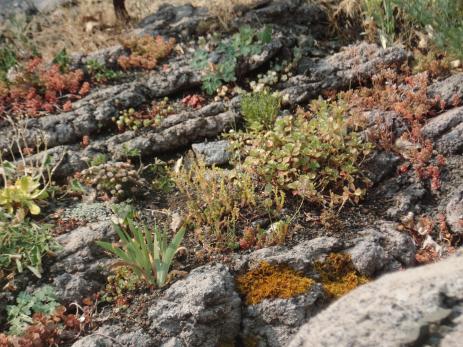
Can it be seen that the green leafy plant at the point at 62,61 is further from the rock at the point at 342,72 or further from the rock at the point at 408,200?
the rock at the point at 408,200

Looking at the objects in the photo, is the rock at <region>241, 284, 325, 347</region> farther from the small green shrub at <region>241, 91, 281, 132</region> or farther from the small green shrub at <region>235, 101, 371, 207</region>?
the small green shrub at <region>241, 91, 281, 132</region>

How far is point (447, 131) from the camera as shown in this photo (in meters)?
6.35

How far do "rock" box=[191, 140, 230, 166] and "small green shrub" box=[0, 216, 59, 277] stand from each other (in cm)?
225

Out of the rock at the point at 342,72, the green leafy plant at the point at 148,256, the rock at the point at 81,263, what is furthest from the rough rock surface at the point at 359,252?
the rock at the point at 342,72

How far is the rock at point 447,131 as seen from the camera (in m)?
6.21

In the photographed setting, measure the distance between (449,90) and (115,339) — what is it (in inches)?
216

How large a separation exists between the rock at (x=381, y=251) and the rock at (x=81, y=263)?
102 inches

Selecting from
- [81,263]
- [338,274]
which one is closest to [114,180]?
[81,263]

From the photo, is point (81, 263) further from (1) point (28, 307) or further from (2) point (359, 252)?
(2) point (359, 252)

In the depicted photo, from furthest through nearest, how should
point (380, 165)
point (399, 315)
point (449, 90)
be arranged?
point (449, 90), point (380, 165), point (399, 315)

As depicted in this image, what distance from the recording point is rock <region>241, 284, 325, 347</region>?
177 inches

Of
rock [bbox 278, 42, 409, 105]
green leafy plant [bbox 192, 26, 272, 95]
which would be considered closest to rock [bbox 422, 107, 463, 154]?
rock [bbox 278, 42, 409, 105]

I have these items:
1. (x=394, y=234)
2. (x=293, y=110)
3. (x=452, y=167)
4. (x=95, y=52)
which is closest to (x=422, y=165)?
(x=452, y=167)

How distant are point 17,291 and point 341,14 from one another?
7.25 m
